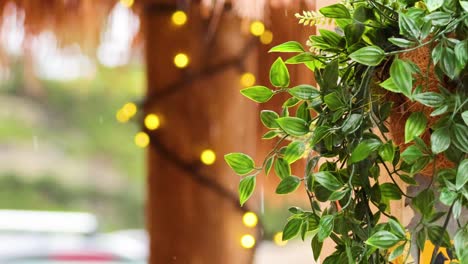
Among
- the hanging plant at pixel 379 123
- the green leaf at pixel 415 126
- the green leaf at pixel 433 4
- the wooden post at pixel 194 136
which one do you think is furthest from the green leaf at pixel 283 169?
the wooden post at pixel 194 136

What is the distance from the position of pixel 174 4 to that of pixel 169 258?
2.38ft

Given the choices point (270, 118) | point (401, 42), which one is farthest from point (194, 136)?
point (401, 42)

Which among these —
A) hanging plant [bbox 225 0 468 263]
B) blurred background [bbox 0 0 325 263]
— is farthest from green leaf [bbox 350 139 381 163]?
blurred background [bbox 0 0 325 263]

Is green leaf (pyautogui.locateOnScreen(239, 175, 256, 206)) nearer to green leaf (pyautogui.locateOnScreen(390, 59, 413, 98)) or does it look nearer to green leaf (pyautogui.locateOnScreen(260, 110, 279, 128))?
green leaf (pyautogui.locateOnScreen(260, 110, 279, 128))

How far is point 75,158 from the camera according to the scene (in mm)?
1700

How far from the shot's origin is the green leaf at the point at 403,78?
2.32 feet

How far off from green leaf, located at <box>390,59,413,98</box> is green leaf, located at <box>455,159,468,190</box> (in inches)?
4.0

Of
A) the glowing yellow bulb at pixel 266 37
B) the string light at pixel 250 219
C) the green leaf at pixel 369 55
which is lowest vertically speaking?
the string light at pixel 250 219

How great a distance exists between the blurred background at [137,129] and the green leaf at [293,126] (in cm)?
86

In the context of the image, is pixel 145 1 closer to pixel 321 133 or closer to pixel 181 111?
pixel 181 111

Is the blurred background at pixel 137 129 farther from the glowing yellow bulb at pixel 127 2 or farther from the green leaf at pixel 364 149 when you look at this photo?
the green leaf at pixel 364 149

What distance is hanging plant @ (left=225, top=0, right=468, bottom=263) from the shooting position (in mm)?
714

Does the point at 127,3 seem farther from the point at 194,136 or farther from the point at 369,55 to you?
the point at 369,55

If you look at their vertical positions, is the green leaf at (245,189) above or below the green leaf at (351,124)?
below
